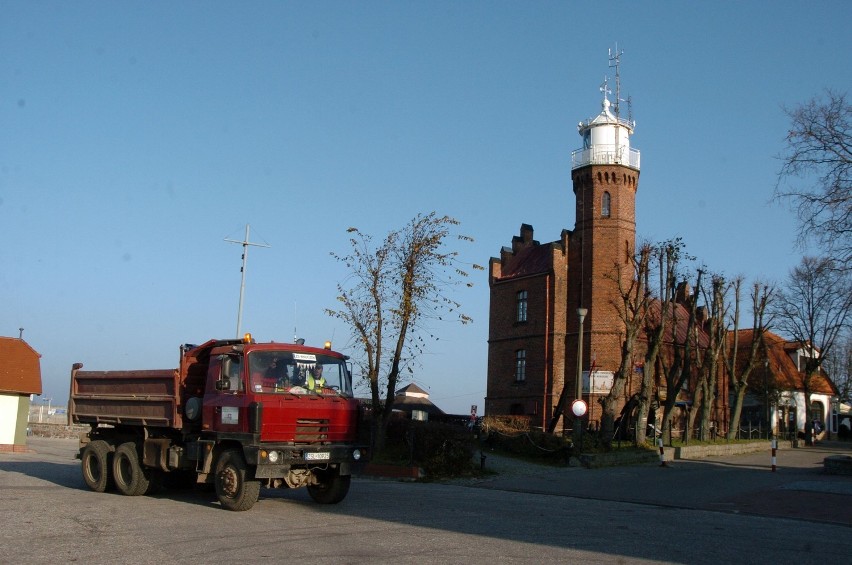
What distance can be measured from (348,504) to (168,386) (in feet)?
13.0

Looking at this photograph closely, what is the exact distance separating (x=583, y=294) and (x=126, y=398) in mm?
31690

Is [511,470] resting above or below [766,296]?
below

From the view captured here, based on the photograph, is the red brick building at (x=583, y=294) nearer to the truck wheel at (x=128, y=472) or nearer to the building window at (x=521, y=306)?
the building window at (x=521, y=306)

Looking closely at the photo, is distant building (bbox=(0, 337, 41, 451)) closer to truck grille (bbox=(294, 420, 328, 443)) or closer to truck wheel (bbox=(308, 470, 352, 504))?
truck wheel (bbox=(308, 470, 352, 504))

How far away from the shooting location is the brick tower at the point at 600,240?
4309 centimetres

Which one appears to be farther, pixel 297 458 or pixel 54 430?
pixel 54 430

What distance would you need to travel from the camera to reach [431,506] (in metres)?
15.4

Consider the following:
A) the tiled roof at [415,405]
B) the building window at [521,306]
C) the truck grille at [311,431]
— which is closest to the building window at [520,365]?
the building window at [521,306]

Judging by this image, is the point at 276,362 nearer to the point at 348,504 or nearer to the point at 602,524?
the point at 348,504

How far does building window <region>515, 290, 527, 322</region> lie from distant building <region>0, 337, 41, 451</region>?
82.1 feet

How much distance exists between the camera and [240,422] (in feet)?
44.6

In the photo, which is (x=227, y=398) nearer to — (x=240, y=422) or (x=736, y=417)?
(x=240, y=422)

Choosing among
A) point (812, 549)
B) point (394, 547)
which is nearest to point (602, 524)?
point (812, 549)

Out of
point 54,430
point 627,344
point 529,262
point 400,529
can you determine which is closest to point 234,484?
point 400,529
